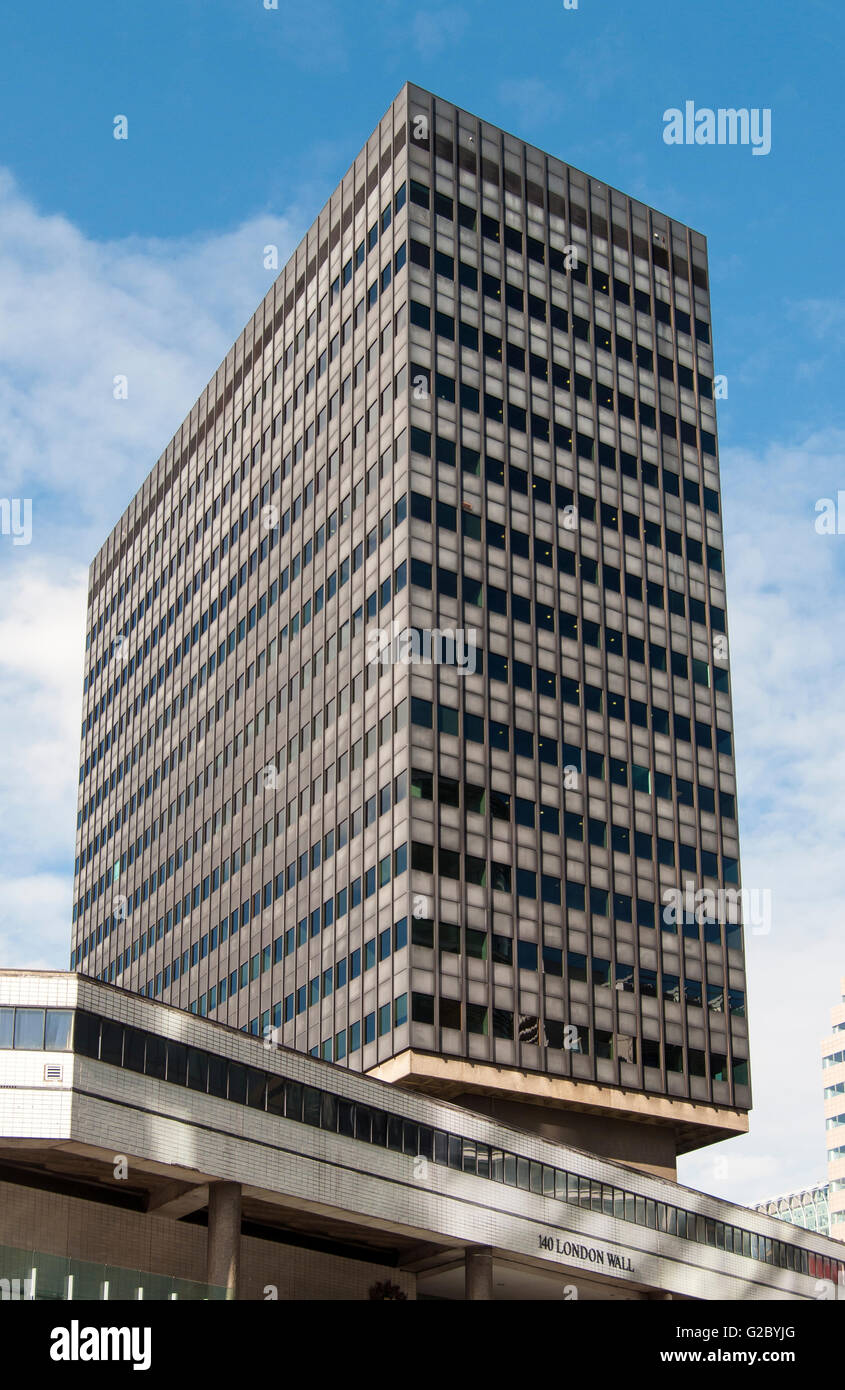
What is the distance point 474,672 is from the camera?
270 feet

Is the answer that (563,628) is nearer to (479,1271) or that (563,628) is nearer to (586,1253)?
(586,1253)

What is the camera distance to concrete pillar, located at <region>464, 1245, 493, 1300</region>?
61625 mm

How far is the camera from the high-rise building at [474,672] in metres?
78.9

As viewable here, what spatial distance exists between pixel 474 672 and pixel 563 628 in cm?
765

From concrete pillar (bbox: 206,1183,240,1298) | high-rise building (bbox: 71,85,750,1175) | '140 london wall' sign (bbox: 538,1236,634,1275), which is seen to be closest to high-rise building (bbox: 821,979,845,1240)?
high-rise building (bbox: 71,85,750,1175)

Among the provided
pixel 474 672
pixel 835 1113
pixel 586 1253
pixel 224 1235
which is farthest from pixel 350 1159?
pixel 835 1113

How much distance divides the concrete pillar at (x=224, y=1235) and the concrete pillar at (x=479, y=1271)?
12.3 meters

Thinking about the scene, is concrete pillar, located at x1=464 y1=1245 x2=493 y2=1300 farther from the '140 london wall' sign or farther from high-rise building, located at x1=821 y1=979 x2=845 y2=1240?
high-rise building, located at x1=821 y1=979 x2=845 y2=1240

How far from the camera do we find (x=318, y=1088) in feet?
190

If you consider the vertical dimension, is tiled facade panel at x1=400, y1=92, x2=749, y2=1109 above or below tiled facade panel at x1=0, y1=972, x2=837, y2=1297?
above

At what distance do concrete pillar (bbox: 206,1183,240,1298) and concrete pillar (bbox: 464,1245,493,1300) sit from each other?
40.3 feet

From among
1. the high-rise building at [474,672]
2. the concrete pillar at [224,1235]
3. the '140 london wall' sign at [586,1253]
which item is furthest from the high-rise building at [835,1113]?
the concrete pillar at [224,1235]

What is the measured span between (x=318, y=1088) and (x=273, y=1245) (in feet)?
22.5
